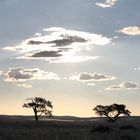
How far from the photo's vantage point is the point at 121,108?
131 metres

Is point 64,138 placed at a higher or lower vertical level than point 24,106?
lower

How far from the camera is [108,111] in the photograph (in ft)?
438

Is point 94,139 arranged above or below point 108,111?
below

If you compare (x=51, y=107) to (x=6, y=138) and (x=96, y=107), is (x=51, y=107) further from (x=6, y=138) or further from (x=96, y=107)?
(x=6, y=138)

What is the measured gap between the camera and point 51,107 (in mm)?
134250

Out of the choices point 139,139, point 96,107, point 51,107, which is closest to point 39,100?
point 51,107

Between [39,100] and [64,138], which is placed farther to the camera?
[39,100]

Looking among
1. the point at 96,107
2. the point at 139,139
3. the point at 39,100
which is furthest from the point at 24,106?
the point at 139,139

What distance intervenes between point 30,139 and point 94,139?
4.32 metres

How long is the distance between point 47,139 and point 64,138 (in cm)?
150

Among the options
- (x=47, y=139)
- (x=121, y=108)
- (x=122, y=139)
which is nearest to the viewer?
(x=47, y=139)

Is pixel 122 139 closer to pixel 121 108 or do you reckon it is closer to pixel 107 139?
pixel 107 139

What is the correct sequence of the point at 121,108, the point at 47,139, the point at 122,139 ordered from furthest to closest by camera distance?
the point at 121,108 < the point at 122,139 < the point at 47,139

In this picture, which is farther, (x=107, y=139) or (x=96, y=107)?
(x=96, y=107)
